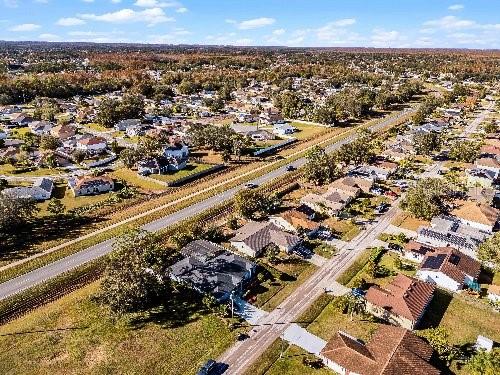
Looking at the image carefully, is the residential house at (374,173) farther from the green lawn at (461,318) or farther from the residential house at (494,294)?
the green lawn at (461,318)

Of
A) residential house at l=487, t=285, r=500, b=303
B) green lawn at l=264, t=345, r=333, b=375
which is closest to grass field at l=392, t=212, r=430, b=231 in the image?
residential house at l=487, t=285, r=500, b=303

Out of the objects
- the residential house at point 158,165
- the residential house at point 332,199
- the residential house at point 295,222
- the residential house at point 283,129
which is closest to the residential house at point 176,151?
the residential house at point 158,165

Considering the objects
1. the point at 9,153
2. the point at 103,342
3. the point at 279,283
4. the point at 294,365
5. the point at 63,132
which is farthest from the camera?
the point at 63,132

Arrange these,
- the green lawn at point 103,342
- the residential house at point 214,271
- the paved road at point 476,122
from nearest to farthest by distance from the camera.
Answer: the green lawn at point 103,342, the residential house at point 214,271, the paved road at point 476,122

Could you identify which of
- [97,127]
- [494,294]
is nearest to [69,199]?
[97,127]

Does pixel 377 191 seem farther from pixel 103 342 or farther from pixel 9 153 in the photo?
pixel 9 153

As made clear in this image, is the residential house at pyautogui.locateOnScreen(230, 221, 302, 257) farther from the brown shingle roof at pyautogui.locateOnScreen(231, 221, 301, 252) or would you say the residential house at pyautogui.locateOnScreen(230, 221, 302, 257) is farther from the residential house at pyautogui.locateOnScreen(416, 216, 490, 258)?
the residential house at pyautogui.locateOnScreen(416, 216, 490, 258)
